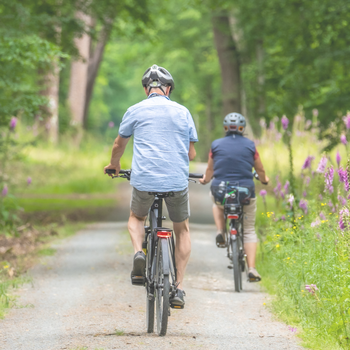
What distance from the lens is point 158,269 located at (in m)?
5.30

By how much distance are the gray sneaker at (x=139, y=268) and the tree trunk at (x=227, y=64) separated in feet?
55.0

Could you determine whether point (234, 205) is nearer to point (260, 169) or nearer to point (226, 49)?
point (260, 169)

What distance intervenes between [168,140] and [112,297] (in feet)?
7.57

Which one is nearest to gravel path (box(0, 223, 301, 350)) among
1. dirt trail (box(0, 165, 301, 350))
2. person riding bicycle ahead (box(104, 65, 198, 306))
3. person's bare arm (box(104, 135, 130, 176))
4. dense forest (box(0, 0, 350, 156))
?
dirt trail (box(0, 165, 301, 350))

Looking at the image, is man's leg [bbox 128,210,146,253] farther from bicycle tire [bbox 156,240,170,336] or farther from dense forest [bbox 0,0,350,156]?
dense forest [bbox 0,0,350,156]

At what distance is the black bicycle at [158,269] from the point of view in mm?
5109

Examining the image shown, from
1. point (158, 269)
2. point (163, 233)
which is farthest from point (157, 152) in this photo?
point (158, 269)

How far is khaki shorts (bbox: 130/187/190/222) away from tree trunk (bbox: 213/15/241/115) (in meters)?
16.5

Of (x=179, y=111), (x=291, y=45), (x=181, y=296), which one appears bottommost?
(x=181, y=296)

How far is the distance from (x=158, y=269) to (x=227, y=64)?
1763 centimetres

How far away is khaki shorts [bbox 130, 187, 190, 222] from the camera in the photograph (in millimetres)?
5406

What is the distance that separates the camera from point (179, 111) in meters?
5.35

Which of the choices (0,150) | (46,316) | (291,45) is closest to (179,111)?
(46,316)

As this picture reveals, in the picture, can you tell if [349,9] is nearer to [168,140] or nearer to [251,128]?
[168,140]
